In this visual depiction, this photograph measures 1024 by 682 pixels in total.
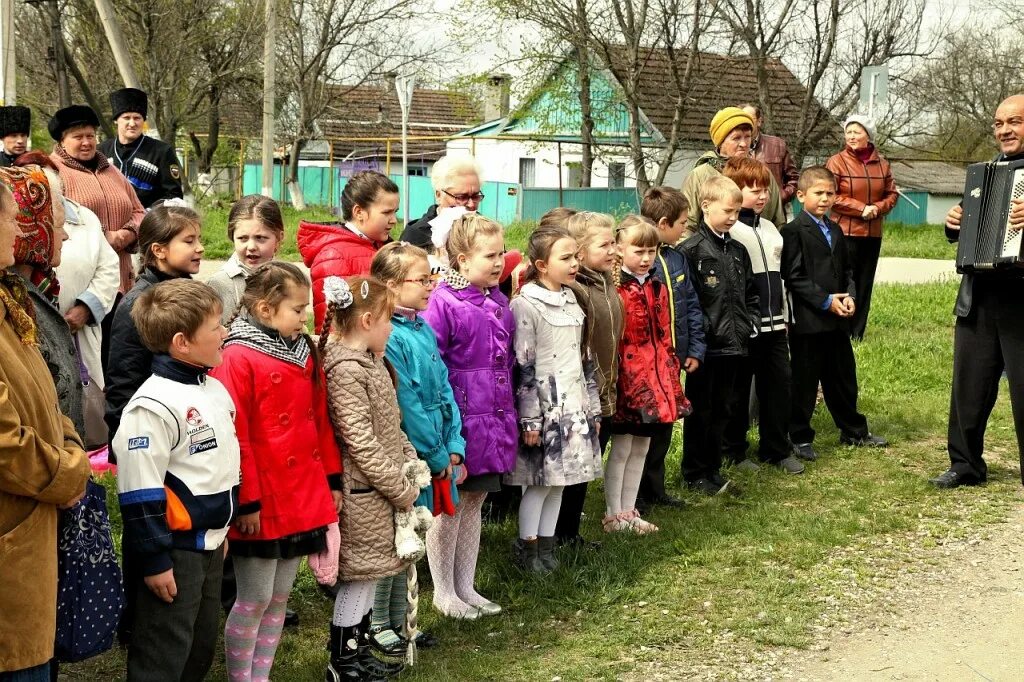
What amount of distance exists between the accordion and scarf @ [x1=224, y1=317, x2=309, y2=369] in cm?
459

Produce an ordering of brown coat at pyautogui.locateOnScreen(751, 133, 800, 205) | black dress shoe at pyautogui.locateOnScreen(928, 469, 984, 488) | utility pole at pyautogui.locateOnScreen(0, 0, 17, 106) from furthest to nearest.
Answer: utility pole at pyautogui.locateOnScreen(0, 0, 17, 106) < brown coat at pyautogui.locateOnScreen(751, 133, 800, 205) < black dress shoe at pyautogui.locateOnScreen(928, 469, 984, 488)

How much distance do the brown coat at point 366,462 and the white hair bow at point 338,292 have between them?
0.21 m

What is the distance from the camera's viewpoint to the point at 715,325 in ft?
23.2

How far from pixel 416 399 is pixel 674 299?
7.72 ft

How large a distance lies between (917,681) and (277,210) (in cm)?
329

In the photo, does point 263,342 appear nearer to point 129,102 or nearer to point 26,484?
point 26,484

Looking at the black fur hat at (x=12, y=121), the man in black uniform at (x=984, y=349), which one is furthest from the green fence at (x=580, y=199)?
the black fur hat at (x=12, y=121)

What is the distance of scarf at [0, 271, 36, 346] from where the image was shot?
3264mm

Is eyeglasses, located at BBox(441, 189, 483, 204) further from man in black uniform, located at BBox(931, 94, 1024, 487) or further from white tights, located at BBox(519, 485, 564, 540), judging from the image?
Result: man in black uniform, located at BBox(931, 94, 1024, 487)

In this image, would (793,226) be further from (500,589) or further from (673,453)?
(500,589)

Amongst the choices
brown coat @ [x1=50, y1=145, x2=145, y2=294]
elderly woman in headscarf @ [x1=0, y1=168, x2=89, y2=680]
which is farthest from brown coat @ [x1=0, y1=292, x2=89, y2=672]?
brown coat @ [x1=50, y1=145, x2=145, y2=294]

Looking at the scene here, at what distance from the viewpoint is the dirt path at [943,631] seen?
4.69 meters

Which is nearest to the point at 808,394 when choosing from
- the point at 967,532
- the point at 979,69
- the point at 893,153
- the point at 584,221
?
the point at 967,532

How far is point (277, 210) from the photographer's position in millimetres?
5156
